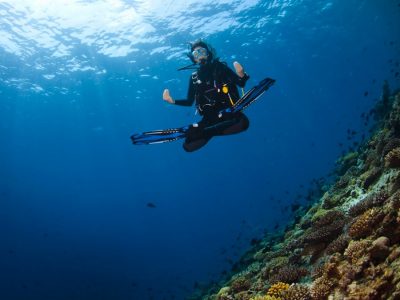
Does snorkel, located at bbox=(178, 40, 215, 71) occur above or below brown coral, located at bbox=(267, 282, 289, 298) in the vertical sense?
above

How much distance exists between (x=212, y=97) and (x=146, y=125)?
143 feet

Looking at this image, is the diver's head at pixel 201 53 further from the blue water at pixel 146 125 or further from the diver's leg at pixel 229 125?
the blue water at pixel 146 125

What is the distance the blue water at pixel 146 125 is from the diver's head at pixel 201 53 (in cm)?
1315

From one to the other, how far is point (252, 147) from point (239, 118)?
8006 cm

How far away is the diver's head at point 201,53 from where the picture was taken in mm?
7613

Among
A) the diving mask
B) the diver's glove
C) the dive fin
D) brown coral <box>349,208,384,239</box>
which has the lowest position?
brown coral <box>349,208,384,239</box>

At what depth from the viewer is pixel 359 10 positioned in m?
38.4

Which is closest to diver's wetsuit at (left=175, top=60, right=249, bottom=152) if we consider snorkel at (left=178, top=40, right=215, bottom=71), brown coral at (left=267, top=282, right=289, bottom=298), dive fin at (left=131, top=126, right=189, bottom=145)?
snorkel at (left=178, top=40, right=215, bottom=71)

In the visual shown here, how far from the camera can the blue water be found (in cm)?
2555

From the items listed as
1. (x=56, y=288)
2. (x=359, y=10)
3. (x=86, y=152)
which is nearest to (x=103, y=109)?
(x=86, y=152)

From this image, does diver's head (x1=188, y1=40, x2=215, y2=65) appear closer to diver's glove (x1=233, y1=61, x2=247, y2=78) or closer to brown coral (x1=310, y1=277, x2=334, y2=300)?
diver's glove (x1=233, y1=61, x2=247, y2=78)

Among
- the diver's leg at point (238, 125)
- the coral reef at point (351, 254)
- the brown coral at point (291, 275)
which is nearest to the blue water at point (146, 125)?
the coral reef at point (351, 254)

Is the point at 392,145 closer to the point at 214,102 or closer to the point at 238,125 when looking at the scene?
the point at 238,125

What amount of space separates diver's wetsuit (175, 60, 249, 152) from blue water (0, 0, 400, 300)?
499 inches
